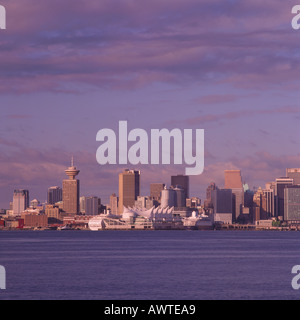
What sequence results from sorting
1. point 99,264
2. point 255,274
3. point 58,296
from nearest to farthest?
1. point 58,296
2. point 255,274
3. point 99,264

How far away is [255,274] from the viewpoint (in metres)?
54.3

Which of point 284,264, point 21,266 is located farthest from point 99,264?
point 284,264

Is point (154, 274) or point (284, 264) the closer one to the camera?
point (154, 274)
